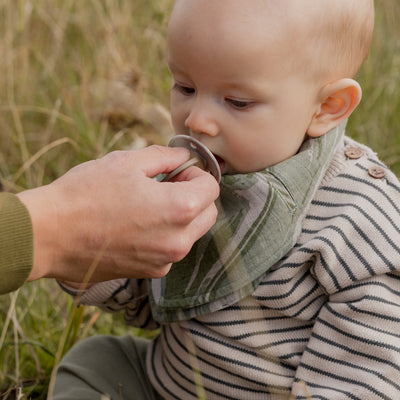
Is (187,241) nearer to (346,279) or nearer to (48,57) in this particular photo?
(346,279)

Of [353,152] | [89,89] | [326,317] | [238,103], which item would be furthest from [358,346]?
[89,89]

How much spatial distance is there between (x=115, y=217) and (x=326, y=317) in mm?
485

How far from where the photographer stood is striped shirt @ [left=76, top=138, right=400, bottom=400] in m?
1.39

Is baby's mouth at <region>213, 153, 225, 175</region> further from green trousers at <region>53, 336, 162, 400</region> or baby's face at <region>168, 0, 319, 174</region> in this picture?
green trousers at <region>53, 336, 162, 400</region>

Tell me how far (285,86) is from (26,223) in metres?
0.58

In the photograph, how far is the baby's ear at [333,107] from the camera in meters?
1.50

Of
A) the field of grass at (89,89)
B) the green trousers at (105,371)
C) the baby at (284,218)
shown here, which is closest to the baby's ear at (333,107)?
the baby at (284,218)

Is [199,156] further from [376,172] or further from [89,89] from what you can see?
[89,89]

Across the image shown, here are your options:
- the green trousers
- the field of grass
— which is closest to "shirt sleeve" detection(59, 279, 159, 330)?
the green trousers

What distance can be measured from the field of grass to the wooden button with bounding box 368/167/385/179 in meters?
1.03

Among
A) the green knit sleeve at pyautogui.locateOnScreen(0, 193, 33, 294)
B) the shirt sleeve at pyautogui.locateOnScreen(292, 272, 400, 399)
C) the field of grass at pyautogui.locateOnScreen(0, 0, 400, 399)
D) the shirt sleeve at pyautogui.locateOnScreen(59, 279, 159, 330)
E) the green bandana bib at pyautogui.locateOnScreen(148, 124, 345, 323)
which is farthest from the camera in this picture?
the field of grass at pyautogui.locateOnScreen(0, 0, 400, 399)

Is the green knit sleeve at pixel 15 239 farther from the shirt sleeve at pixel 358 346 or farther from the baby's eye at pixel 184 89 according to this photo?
the shirt sleeve at pixel 358 346

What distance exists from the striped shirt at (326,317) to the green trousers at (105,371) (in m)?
0.24

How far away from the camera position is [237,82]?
1.43 meters
